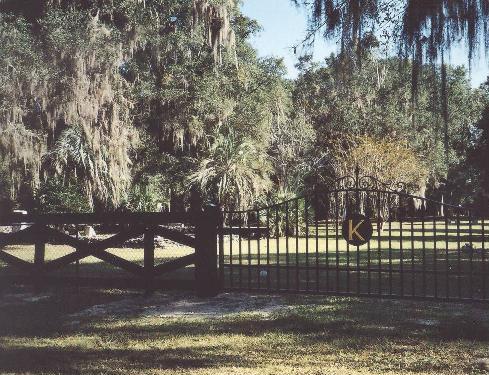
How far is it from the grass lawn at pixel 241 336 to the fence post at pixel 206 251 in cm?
23

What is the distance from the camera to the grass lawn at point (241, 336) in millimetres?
4785

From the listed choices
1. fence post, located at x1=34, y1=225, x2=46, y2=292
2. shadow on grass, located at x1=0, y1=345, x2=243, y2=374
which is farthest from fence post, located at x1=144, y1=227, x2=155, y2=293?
shadow on grass, located at x1=0, y1=345, x2=243, y2=374

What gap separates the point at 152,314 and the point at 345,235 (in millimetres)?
2953

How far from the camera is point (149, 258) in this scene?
844 cm

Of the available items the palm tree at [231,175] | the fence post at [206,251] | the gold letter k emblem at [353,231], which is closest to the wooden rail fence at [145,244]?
the fence post at [206,251]

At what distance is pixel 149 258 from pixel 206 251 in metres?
0.99

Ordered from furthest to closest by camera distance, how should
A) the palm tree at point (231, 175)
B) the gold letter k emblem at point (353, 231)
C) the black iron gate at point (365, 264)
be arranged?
1. the palm tree at point (231, 175)
2. the gold letter k emblem at point (353, 231)
3. the black iron gate at point (365, 264)

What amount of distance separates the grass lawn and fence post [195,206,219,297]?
0.23 m

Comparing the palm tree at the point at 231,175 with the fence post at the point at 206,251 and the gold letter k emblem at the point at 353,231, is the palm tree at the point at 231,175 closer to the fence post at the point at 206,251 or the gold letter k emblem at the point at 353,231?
the fence post at the point at 206,251

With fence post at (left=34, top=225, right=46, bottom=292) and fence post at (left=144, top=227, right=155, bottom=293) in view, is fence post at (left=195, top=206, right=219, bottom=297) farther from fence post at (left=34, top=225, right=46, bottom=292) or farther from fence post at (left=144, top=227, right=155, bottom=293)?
fence post at (left=34, top=225, right=46, bottom=292)

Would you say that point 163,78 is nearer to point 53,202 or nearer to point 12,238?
point 53,202

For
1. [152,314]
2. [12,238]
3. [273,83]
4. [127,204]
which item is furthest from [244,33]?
[152,314]

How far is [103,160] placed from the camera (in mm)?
19078

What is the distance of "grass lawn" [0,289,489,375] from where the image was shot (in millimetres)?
4785
